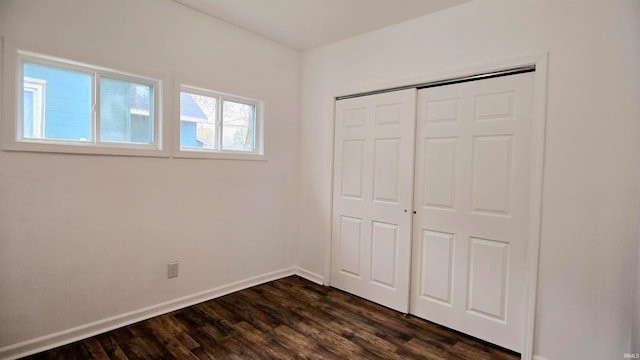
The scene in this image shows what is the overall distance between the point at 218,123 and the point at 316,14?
1354mm

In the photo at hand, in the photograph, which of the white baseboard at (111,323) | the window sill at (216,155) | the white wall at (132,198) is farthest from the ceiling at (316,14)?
the white baseboard at (111,323)

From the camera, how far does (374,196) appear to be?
2.99 m

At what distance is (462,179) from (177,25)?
8.70ft

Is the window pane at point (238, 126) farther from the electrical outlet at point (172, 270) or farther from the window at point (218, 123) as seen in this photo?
the electrical outlet at point (172, 270)

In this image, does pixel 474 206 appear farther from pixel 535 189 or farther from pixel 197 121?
pixel 197 121

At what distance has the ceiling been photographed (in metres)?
2.49

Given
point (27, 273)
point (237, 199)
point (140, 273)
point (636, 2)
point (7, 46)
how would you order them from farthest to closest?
point (237, 199) → point (140, 273) → point (27, 273) → point (7, 46) → point (636, 2)

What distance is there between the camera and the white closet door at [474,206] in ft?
7.19

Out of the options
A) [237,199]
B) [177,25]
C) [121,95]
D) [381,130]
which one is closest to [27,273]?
[121,95]

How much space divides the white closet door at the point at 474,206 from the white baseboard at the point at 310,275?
1084 mm

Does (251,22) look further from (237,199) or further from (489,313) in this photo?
(489,313)

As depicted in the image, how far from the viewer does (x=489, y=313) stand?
7.62ft

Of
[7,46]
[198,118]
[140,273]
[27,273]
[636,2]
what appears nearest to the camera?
[636,2]

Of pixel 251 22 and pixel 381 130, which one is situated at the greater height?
pixel 251 22
